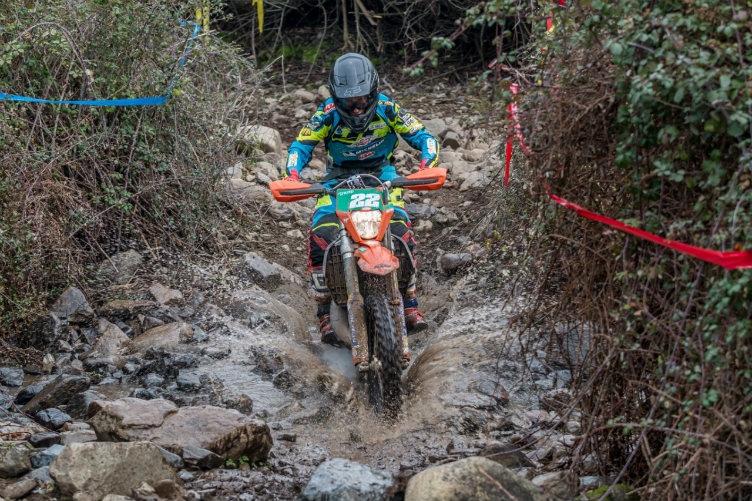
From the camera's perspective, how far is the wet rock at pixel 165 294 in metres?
6.19

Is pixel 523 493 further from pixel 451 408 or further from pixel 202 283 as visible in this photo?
pixel 202 283

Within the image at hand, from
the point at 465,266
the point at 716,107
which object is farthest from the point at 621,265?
the point at 465,266

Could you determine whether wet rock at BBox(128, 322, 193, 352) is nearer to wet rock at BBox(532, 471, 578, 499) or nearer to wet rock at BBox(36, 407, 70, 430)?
wet rock at BBox(36, 407, 70, 430)

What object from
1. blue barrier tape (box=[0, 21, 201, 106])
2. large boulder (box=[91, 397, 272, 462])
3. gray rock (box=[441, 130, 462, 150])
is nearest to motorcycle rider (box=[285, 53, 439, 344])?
blue barrier tape (box=[0, 21, 201, 106])

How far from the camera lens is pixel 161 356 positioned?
5.35m

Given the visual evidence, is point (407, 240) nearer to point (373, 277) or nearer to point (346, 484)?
point (373, 277)

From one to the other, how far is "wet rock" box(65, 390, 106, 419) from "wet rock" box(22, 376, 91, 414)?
6 centimetres

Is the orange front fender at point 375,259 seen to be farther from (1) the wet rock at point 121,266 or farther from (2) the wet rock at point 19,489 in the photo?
(1) the wet rock at point 121,266

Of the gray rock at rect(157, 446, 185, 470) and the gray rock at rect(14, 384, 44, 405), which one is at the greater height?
the gray rock at rect(157, 446, 185, 470)

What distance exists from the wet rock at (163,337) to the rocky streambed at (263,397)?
0.01 m

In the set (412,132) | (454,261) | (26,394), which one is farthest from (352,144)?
(26,394)

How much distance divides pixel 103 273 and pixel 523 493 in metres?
4.14

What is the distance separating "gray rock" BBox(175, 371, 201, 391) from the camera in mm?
5027

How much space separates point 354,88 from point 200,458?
2.72m
